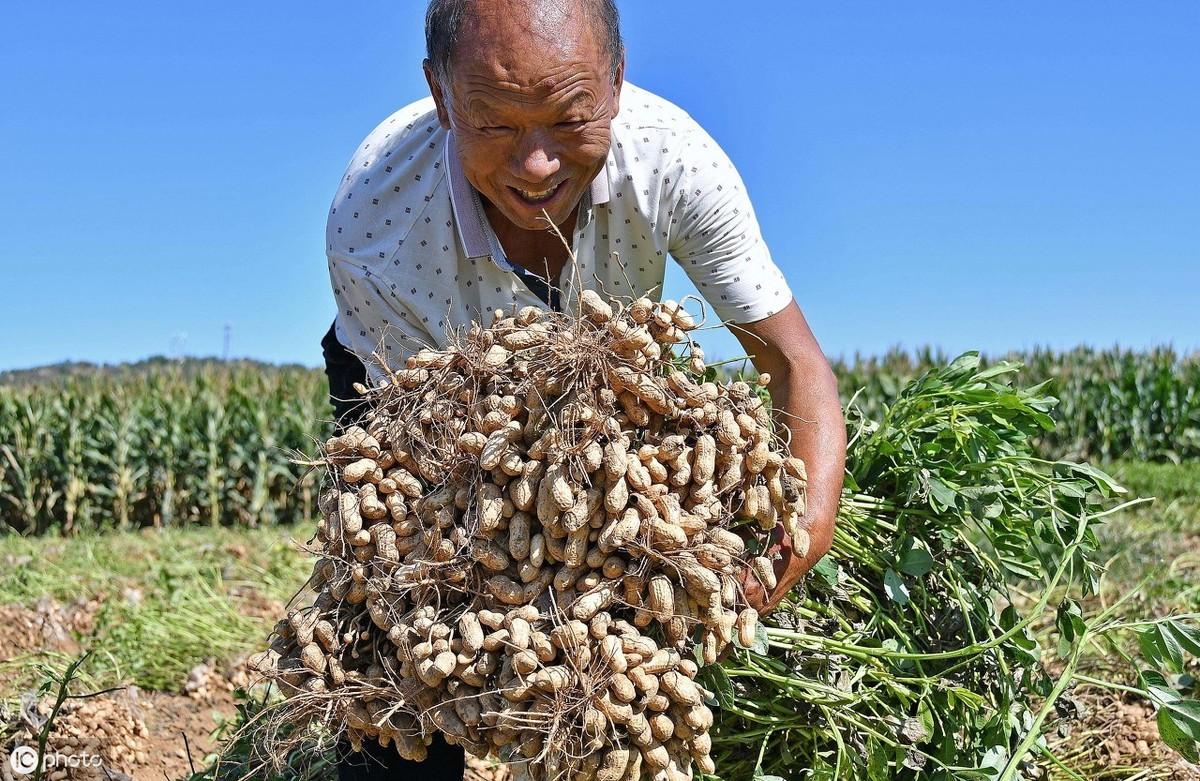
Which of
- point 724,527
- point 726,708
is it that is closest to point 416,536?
point 724,527

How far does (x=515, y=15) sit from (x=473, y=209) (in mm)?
531

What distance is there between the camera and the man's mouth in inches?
84.6

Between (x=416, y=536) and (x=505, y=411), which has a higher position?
(x=505, y=411)

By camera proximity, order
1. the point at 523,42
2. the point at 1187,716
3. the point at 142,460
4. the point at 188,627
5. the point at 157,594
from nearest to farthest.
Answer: the point at 523,42, the point at 1187,716, the point at 188,627, the point at 157,594, the point at 142,460

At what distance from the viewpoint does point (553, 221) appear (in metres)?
A: 2.25

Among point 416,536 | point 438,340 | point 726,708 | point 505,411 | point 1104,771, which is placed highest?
point 438,340

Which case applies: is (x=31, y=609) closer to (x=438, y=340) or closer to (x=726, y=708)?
(x=438, y=340)

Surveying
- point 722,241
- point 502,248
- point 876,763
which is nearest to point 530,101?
point 502,248

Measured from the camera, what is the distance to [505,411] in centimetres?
190

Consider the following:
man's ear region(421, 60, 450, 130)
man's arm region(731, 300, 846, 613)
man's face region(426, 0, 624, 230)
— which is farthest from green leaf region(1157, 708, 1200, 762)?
man's ear region(421, 60, 450, 130)

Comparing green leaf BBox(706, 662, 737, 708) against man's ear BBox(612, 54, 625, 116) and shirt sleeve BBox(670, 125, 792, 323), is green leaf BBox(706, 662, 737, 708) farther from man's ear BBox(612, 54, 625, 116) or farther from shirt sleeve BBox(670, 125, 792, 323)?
man's ear BBox(612, 54, 625, 116)

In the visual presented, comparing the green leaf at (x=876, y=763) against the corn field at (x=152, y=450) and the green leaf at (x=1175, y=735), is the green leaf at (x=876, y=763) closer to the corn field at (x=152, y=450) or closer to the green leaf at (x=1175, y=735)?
the green leaf at (x=1175, y=735)

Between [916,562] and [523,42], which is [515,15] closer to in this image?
[523,42]

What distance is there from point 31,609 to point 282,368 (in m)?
8.27
